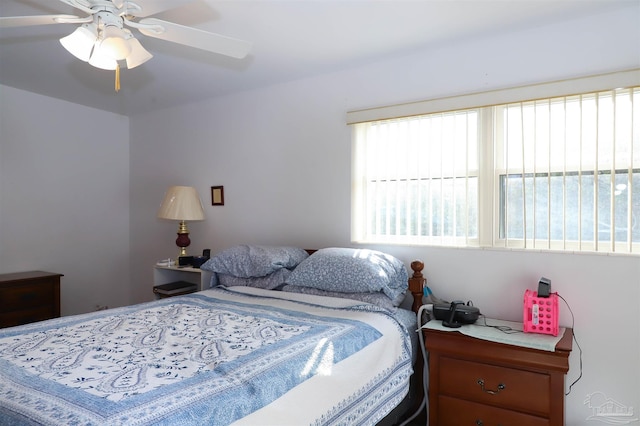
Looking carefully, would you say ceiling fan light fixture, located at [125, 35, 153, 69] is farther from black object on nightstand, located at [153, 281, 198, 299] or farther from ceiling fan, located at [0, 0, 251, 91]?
black object on nightstand, located at [153, 281, 198, 299]

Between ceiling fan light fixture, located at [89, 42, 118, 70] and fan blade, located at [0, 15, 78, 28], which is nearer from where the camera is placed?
fan blade, located at [0, 15, 78, 28]

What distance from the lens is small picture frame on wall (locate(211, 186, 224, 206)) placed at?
12.2 ft

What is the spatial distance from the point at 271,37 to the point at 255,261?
4.74 feet

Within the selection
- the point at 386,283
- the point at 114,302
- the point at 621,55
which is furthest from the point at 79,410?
the point at 114,302

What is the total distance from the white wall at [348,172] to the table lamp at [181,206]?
0.25 metres

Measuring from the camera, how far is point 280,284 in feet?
9.14

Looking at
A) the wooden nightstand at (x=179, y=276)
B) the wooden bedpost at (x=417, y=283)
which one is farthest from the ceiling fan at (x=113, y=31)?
the wooden nightstand at (x=179, y=276)

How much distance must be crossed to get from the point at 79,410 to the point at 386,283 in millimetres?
1627

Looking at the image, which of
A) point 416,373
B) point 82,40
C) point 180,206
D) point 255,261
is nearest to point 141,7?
point 82,40

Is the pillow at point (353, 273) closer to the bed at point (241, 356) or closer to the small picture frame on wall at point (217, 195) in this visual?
the bed at point (241, 356)

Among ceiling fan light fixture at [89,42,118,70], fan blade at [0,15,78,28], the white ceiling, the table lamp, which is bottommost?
the table lamp

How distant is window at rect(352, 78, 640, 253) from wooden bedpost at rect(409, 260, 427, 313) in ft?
0.80

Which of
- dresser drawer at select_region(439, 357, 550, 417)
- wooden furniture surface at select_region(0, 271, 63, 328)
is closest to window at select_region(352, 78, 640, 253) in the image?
dresser drawer at select_region(439, 357, 550, 417)

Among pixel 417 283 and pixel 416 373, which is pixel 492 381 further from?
pixel 417 283
